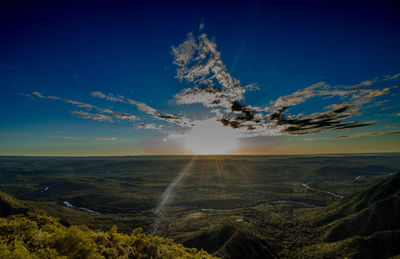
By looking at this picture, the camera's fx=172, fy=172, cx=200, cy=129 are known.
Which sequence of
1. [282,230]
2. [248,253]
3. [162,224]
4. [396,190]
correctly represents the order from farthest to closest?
[162,224] < [282,230] < [396,190] < [248,253]

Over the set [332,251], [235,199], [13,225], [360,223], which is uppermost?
[13,225]

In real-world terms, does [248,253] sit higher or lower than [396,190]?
lower

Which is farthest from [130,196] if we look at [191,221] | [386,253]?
[386,253]

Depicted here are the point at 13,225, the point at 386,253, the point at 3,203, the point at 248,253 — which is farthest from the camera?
the point at 3,203

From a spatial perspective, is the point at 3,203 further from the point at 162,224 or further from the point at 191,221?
the point at 191,221

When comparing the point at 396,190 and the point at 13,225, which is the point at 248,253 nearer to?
the point at 13,225

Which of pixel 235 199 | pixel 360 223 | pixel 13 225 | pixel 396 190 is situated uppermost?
pixel 13 225

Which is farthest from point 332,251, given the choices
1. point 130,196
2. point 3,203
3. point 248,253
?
point 130,196

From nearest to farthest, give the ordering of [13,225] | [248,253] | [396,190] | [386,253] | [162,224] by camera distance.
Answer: [13,225] → [386,253] → [248,253] → [396,190] → [162,224]

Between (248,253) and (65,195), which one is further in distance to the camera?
(65,195)
